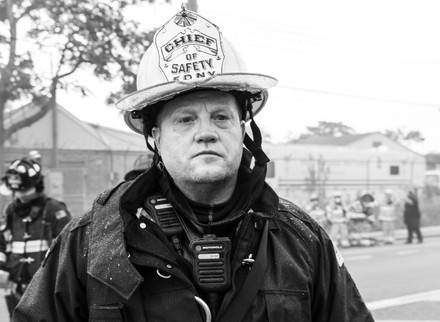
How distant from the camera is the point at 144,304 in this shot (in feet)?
6.43

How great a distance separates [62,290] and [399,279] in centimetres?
1012

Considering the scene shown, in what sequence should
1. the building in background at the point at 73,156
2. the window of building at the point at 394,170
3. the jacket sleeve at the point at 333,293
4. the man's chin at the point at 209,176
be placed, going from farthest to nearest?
the window of building at the point at 394,170, the building in background at the point at 73,156, the jacket sleeve at the point at 333,293, the man's chin at the point at 209,176

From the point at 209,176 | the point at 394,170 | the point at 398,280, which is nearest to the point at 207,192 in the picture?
the point at 209,176

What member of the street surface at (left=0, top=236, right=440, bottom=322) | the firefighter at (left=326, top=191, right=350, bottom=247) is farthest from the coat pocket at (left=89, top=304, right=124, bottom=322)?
the firefighter at (left=326, top=191, right=350, bottom=247)

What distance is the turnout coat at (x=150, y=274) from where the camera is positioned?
194 centimetres

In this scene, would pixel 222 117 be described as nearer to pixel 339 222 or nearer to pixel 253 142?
pixel 253 142

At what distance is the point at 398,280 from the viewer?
1121cm

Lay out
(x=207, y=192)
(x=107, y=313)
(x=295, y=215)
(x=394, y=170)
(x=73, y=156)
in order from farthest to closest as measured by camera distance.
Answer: (x=394, y=170) → (x=73, y=156) → (x=295, y=215) → (x=207, y=192) → (x=107, y=313)

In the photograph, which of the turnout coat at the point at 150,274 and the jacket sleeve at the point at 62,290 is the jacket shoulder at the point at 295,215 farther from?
the jacket sleeve at the point at 62,290

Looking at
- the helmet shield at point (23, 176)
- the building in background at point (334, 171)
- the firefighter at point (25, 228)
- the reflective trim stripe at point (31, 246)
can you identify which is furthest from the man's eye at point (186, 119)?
the building in background at point (334, 171)

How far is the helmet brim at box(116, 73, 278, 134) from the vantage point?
83.0 inches

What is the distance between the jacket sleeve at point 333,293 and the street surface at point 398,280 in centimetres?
584

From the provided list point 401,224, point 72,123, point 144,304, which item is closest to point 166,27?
point 144,304

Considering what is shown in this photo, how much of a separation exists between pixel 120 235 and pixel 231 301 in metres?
0.38
